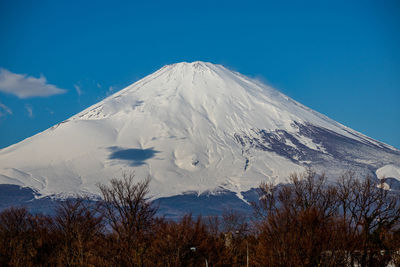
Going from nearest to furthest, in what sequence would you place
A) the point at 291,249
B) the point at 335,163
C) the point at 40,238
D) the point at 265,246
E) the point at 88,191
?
the point at 291,249, the point at 265,246, the point at 40,238, the point at 88,191, the point at 335,163

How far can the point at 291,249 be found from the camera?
22953 millimetres

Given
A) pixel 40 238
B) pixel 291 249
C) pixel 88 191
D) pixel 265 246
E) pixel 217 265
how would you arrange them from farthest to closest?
pixel 88 191, pixel 40 238, pixel 217 265, pixel 265 246, pixel 291 249

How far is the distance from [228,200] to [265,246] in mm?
160250

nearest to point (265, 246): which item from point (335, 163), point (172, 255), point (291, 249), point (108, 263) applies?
point (291, 249)

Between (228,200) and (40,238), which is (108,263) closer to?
(40,238)

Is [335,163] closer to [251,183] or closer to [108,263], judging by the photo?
[251,183]

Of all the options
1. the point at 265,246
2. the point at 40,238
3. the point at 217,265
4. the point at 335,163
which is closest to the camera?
the point at 265,246

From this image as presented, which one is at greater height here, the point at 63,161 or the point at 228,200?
the point at 63,161

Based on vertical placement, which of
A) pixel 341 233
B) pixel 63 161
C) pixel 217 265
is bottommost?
pixel 217 265

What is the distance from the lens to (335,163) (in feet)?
637

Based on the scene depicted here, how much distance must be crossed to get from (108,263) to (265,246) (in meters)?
8.56

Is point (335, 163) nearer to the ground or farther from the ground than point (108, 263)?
farther from the ground

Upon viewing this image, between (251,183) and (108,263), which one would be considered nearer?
(108,263)

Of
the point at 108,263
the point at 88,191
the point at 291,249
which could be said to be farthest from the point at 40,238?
the point at 88,191
